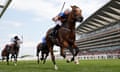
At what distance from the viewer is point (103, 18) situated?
9338 centimetres

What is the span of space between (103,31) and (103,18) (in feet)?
15.0

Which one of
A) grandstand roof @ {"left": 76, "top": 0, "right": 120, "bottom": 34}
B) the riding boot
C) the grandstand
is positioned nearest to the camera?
the riding boot

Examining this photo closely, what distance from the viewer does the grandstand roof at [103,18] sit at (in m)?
76.3

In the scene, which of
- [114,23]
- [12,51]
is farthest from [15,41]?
[114,23]

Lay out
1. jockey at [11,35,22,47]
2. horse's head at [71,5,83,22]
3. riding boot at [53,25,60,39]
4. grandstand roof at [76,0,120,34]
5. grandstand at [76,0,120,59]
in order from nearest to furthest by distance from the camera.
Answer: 1. horse's head at [71,5,83,22]
2. riding boot at [53,25,60,39]
3. jockey at [11,35,22,47]
4. grandstand at [76,0,120,59]
5. grandstand roof at [76,0,120,34]

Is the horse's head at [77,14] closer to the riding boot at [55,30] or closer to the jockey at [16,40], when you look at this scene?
the riding boot at [55,30]

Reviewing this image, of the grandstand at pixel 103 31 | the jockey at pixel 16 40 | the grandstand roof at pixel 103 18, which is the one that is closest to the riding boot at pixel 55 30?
the jockey at pixel 16 40

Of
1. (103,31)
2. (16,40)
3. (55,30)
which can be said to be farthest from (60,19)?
(103,31)

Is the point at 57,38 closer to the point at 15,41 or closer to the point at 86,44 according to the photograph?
the point at 15,41

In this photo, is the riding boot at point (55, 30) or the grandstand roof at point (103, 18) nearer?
the riding boot at point (55, 30)

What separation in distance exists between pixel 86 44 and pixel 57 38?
265ft

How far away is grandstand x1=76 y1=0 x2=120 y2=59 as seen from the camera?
71287 millimetres

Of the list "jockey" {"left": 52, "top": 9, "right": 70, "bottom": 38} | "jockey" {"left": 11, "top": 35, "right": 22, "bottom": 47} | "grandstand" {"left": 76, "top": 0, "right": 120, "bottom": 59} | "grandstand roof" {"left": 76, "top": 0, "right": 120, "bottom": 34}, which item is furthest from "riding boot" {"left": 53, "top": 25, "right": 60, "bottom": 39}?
"grandstand roof" {"left": 76, "top": 0, "right": 120, "bottom": 34}

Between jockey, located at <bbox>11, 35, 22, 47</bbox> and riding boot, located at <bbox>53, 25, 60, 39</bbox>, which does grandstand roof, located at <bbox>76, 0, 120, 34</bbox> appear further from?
riding boot, located at <bbox>53, 25, 60, 39</bbox>
